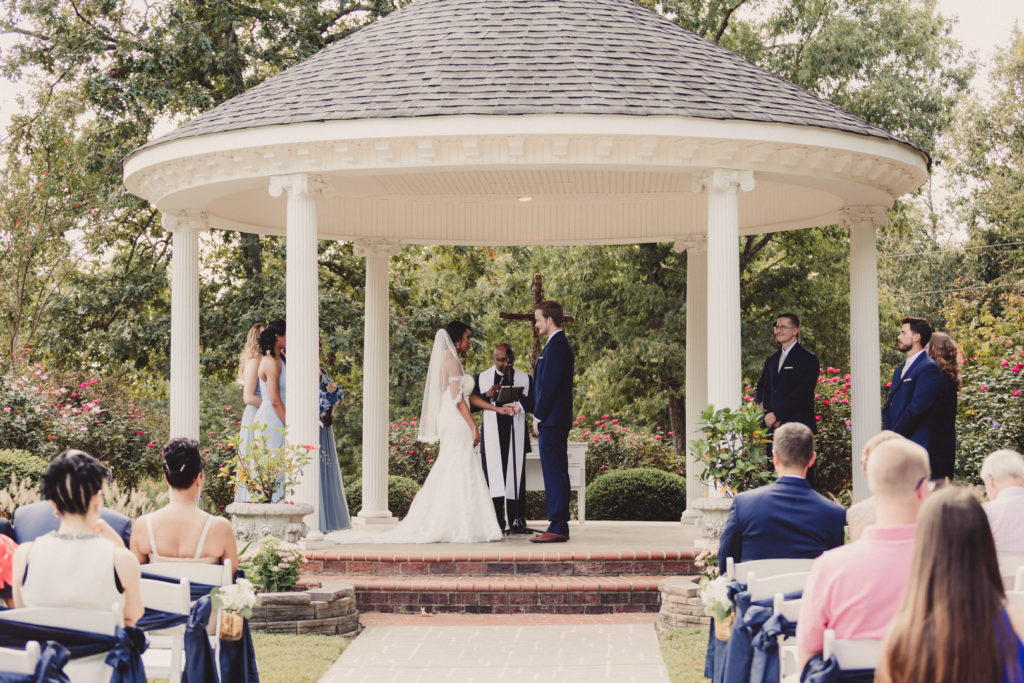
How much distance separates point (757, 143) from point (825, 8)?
14.0 m

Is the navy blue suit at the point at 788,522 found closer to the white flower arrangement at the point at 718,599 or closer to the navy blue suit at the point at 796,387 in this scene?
the white flower arrangement at the point at 718,599

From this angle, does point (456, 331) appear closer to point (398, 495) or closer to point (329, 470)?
point (329, 470)

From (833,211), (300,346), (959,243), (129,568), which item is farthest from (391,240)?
(959,243)

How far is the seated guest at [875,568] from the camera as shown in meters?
3.79

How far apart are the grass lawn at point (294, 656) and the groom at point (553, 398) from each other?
3335 millimetres

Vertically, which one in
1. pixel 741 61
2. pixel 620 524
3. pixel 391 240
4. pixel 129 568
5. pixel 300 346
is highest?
pixel 741 61

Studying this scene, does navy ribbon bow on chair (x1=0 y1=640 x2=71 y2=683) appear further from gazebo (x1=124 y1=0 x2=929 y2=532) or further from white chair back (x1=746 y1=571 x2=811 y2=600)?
gazebo (x1=124 y1=0 x2=929 y2=532)

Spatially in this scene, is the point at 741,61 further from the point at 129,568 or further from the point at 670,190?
the point at 129,568

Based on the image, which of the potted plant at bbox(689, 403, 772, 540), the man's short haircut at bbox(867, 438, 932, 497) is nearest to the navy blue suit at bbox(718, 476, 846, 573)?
the man's short haircut at bbox(867, 438, 932, 497)

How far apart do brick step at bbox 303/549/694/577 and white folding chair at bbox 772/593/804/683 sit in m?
4.79

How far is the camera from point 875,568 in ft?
12.4

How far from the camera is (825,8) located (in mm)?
23062

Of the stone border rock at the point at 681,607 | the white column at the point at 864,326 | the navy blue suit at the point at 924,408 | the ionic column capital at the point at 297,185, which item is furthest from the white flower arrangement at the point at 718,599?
the white column at the point at 864,326

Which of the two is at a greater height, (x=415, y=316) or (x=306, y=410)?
(x=415, y=316)
